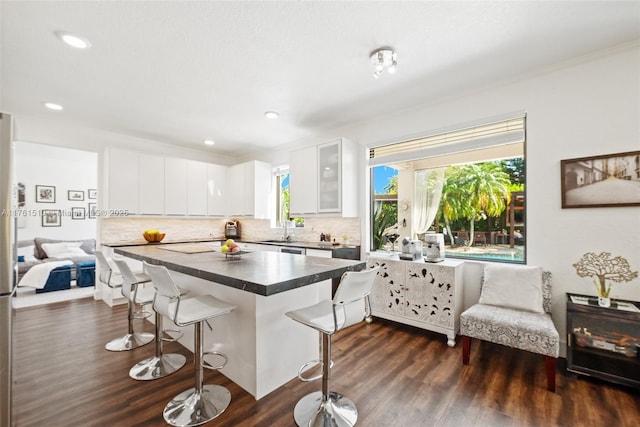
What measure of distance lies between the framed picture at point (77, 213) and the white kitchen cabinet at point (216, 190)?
386 centimetres

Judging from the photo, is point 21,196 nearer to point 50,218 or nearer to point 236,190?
point 50,218

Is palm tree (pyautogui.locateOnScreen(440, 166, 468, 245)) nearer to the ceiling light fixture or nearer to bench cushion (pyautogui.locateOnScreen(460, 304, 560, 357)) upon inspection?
bench cushion (pyautogui.locateOnScreen(460, 304, 560, 357))

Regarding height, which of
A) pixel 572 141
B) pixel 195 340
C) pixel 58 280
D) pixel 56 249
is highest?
pixel 572 141

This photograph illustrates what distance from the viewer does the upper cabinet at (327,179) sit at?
3.98 meters

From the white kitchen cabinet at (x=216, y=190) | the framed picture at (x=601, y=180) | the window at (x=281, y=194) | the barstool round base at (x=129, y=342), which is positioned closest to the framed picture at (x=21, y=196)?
the barstool round base at (x=129, y=342)

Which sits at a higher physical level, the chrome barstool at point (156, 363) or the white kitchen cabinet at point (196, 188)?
the white kitchen cabinet at point (196, 188)

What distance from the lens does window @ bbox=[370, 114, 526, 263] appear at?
3.00 metres

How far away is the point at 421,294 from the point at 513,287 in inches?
33.7

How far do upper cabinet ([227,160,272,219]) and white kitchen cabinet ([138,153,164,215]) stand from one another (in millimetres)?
1325

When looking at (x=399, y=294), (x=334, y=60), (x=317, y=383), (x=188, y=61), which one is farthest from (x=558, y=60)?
(x=317, y=383)

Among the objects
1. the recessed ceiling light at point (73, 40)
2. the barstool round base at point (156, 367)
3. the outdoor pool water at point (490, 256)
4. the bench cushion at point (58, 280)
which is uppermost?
the recessed ceiling light at point (73, 40)

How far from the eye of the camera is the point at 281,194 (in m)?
5.70

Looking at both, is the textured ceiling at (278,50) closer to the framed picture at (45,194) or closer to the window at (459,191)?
the window at (459,191)

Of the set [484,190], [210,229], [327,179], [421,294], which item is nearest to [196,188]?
[210,229]
